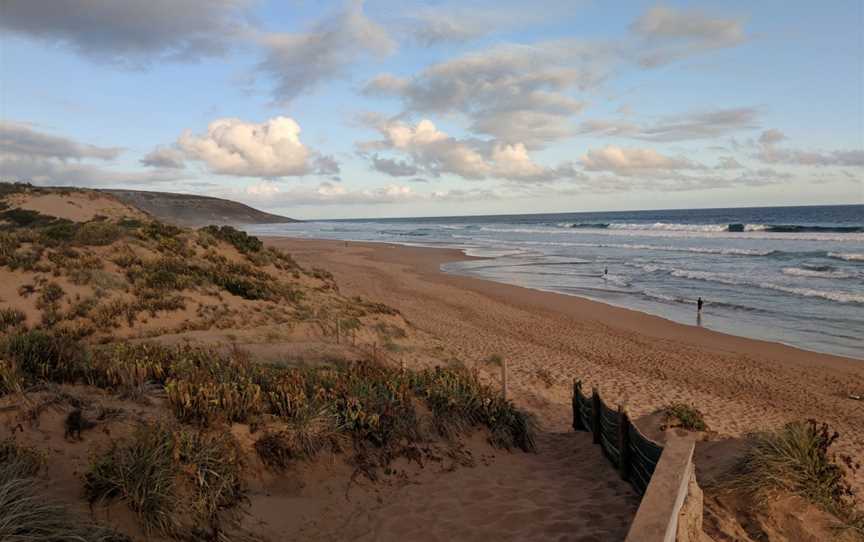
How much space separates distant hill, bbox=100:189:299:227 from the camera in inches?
4296

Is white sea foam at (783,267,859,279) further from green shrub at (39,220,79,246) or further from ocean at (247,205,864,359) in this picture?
green shrub at (39,220,79,246)

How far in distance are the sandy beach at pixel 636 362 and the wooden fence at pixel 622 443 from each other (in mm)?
1025

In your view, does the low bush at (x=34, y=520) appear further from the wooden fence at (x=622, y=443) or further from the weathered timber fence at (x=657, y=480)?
the wooden fence at (x=622, y=443)

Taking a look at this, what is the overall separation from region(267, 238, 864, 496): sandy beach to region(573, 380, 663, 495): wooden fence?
1.03 meters

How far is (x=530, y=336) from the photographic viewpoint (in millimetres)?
18234

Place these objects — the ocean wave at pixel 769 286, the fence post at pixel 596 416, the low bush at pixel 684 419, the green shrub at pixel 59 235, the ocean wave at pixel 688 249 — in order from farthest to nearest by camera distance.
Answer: the ocean wave at pixel 688 249, the ocean wave at pixel 769 286, the green shrub at pixel 59 235, the low bush at pixel 684 419, the fence post at pixel 596 416

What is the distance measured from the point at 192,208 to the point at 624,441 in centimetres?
13289

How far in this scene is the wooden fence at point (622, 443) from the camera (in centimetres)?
595

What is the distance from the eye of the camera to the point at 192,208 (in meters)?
125

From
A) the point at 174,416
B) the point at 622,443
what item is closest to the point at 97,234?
the point at 174,416

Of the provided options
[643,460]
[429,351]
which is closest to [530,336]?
[429,351]

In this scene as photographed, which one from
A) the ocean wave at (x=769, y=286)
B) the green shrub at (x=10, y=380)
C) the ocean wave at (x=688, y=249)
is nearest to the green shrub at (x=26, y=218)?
the green shrub at (x=10, y=380)

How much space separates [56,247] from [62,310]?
4.40 metres

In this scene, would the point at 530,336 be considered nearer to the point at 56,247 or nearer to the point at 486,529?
the point at 486,529
